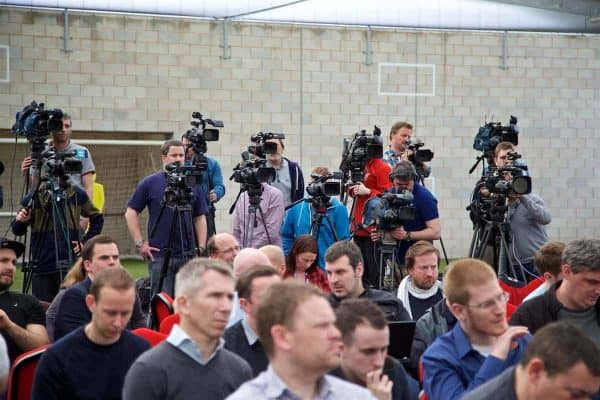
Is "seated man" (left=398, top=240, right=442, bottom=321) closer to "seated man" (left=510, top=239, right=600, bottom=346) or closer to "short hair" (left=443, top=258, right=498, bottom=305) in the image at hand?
"seated man" (left=510, top=239, right=600, bottom=346)

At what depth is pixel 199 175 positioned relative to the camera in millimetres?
8383

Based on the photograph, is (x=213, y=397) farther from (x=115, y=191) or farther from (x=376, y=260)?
(x=115, y=191)

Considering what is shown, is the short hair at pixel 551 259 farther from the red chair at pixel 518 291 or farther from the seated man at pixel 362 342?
the seated man at pixel 362 342

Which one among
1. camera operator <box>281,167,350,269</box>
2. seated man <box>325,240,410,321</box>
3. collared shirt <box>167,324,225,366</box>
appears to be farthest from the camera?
camera operator <box>281,167,350,269</box>

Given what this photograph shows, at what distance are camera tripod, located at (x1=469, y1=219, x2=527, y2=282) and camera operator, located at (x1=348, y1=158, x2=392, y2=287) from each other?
804 millimetres

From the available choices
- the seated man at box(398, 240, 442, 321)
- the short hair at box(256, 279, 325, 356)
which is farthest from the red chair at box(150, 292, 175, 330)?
the short hair at box(256, 279, 325, 356)

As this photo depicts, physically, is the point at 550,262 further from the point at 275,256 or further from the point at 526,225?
the point at 526,225

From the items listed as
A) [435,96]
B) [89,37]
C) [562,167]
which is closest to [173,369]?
[89,37]

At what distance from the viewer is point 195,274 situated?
391cm

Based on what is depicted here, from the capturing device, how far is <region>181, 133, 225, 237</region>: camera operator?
989cm

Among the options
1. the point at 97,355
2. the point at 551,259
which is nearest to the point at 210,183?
the point at 551,259

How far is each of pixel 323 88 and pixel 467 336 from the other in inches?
493

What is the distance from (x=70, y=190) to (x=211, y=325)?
4721mm

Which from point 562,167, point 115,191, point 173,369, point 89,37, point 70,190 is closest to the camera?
point 173,369
